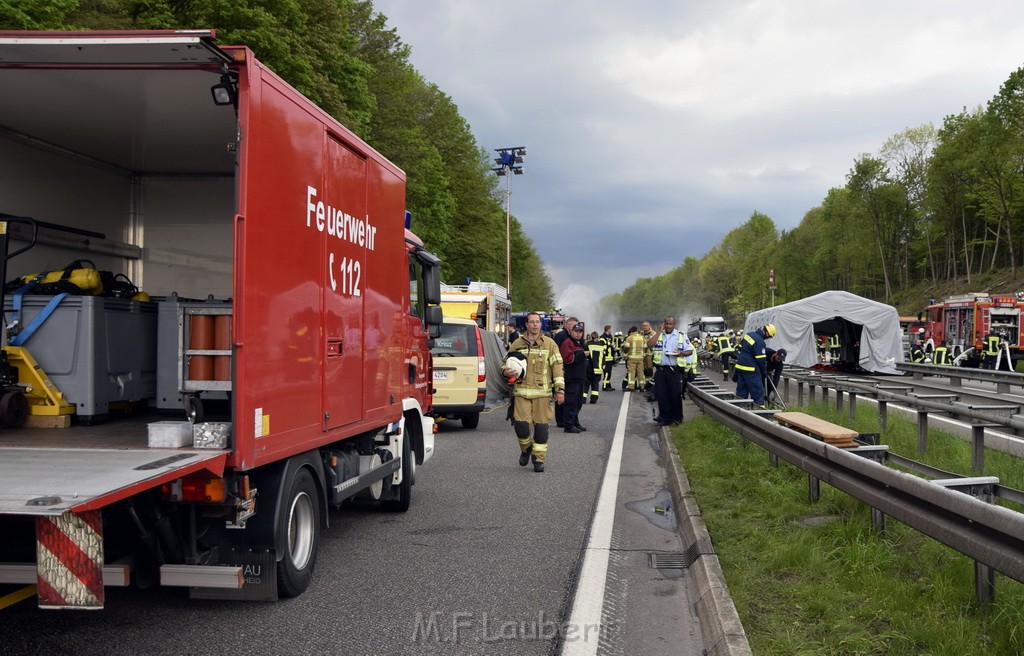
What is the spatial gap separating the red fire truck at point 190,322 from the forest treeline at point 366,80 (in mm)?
10368

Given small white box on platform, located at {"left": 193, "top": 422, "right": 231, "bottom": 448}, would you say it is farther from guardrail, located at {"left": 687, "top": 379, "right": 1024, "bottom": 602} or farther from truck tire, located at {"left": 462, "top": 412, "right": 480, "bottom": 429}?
truck tire, located at {"left": 462, "top": 412, "right": 480, "bottom": 429}

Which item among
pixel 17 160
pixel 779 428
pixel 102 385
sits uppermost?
pixel 17 160

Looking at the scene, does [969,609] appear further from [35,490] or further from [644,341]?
[644,341]

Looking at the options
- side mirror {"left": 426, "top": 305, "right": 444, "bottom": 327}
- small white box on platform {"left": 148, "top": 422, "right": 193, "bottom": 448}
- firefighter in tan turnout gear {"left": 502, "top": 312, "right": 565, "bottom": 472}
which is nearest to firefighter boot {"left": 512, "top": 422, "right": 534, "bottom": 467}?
firefighter in tan turnout gear {"left": 502, "top": 312, "right": 565, "bottom": 472}

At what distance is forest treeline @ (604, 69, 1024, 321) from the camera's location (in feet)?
172

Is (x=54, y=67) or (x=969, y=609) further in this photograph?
(x=54, y=67)

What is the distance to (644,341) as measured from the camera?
910 inches

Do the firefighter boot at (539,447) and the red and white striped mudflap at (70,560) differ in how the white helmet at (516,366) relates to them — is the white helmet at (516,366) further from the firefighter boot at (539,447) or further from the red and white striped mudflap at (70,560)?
the red and white striped mudflap at (70,560)

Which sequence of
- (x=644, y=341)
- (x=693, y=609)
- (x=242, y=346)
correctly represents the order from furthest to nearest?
1. (x=644, y=341)
2. (x=693, y=609)
3. (x=242, y=346)

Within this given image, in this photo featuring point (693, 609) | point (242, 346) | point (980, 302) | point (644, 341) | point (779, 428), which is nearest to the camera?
point (242, 346)

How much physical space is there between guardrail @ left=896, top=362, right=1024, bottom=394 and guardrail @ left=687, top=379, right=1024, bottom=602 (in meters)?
11.3

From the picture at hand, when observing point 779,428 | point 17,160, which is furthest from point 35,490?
point 779,428

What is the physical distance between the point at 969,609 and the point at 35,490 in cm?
437

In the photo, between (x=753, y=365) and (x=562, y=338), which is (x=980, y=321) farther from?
(x=562, y=338)
